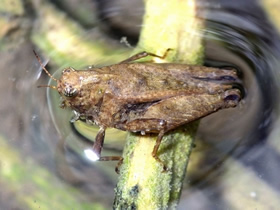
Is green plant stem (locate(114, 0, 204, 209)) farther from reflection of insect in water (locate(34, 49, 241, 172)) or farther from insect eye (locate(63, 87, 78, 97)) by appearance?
insect eye (locate(63, 87, 78, 97))

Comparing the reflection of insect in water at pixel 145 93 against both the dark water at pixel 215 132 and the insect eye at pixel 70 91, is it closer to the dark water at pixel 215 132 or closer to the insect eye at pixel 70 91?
the insect eye at pixel 70 91

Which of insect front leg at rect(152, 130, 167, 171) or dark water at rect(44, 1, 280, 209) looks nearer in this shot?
insect front leg at rect(152, 130, 167, 171)

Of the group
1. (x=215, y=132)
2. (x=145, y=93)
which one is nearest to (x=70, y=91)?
(x=145, y=93)

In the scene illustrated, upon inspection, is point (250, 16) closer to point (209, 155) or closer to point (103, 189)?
point (209, 155)

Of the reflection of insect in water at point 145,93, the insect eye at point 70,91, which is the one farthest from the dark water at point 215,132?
the insect eye at point 70,91

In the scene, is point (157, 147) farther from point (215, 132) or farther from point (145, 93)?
point (215, 132)

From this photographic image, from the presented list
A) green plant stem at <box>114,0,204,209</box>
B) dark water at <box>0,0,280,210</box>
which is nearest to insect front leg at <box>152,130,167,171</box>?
green plant stem at <box>114,0,204,209</box>
